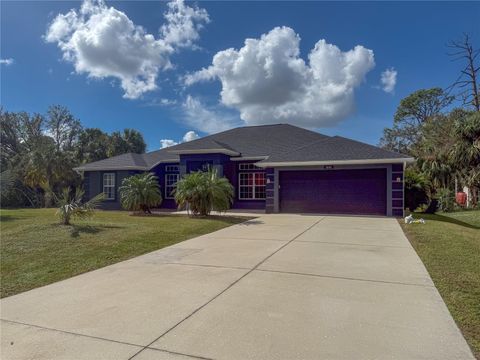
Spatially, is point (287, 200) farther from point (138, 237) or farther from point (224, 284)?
point (224, 284)

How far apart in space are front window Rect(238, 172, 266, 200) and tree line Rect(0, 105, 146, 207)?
58.1ft

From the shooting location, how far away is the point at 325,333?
132 inches

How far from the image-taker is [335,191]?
625 inches

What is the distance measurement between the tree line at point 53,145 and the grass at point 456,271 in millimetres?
27994

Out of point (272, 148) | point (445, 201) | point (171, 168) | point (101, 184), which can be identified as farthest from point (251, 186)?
point (445, 201)

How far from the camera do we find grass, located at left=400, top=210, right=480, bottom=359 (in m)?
3.66

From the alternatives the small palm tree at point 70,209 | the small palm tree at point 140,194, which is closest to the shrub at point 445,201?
the small palm tree at point 140,194

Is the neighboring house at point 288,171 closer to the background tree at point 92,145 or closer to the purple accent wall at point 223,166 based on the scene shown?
the purple accent wall at point 223,166

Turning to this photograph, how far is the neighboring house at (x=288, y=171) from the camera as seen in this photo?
1511 centimetres

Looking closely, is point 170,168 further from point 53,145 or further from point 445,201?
point 53,145

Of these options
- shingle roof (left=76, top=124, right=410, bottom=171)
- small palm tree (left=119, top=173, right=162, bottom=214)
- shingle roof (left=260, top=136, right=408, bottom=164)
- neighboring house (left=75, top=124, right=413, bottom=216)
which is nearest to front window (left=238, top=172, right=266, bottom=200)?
neighboring house (left=75, top=124, right=413, bottom=216)

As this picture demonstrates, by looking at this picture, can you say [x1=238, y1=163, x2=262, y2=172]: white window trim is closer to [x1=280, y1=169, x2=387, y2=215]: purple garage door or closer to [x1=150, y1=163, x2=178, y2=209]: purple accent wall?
[x1=280, y1=169, x2=387, y2=215]: purple garage door

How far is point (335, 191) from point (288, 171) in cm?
257

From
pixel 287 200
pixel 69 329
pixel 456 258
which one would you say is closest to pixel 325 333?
pixel 69 329
